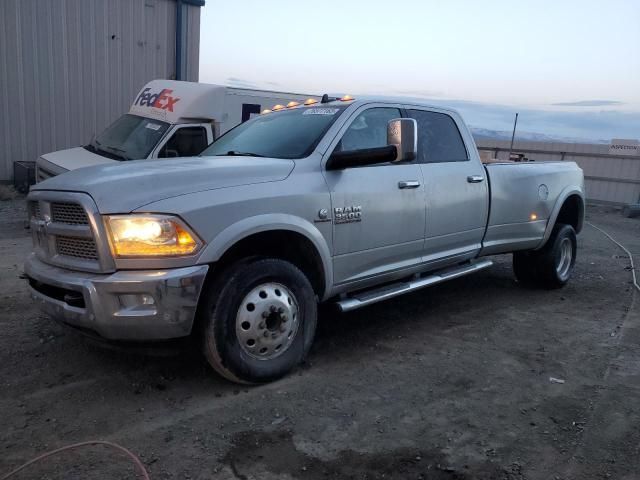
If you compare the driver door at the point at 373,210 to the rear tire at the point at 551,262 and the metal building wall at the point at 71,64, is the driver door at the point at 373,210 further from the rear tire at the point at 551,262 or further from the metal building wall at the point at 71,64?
the metal building wall at the point at 71,64

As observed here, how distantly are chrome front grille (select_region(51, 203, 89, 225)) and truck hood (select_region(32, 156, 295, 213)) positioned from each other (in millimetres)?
106

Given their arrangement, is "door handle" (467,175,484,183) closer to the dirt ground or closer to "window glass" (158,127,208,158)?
the dirt ground

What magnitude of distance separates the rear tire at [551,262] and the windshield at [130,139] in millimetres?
5418

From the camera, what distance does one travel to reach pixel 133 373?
3.88 meters

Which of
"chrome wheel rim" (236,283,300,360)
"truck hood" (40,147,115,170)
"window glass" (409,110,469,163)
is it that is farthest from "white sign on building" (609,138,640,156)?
"chrome wheel rim" (236,283,300,360)

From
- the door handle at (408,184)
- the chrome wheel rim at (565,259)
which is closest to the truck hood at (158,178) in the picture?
the door handle at (408,184)

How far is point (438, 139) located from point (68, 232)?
10.9 feet

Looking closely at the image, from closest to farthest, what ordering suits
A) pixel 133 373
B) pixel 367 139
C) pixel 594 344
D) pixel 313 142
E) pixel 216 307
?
pixel 216 307, pixel 133 373, pixel 313 142, pixel 367 139, pixel 594 344

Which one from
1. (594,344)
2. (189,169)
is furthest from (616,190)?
(189,169)

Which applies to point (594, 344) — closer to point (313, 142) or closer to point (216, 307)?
point (313, 142)

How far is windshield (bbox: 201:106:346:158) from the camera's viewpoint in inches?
168

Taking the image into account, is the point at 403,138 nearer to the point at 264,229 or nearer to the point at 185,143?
the point at 264,229

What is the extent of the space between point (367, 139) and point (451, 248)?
1.39 metres

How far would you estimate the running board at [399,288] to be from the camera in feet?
13.9
